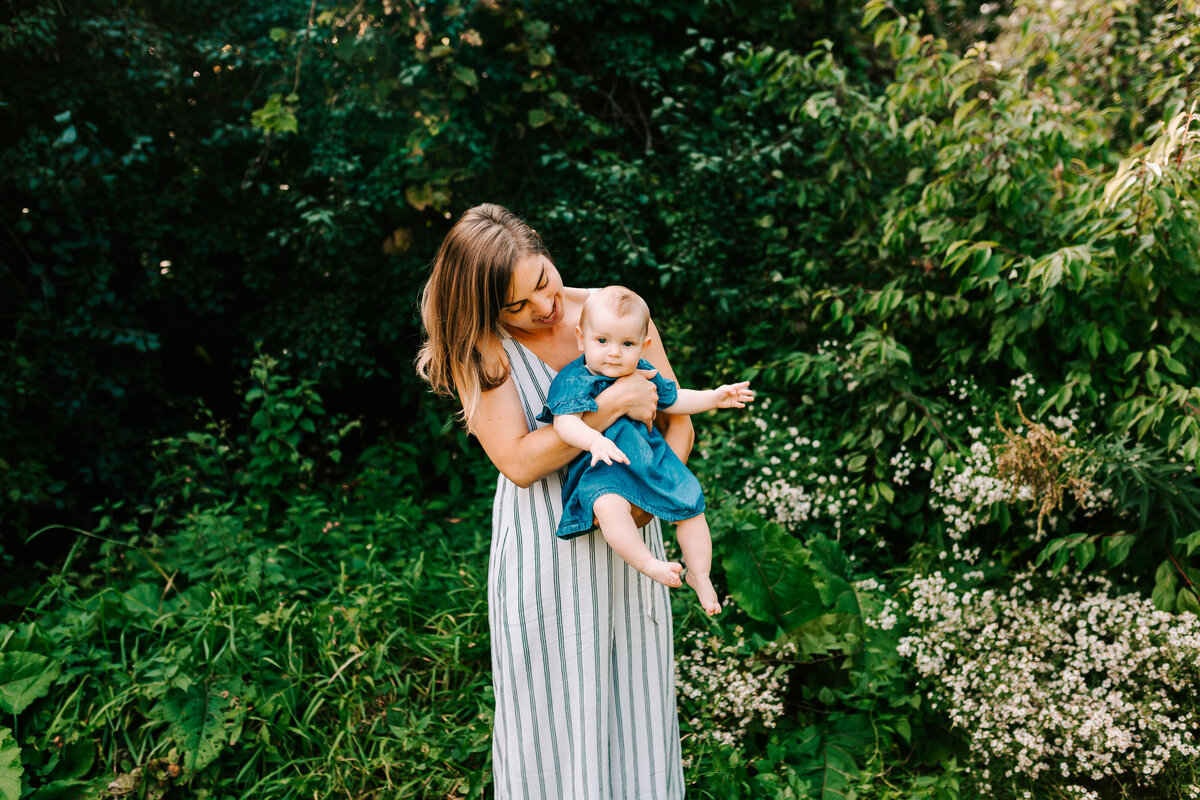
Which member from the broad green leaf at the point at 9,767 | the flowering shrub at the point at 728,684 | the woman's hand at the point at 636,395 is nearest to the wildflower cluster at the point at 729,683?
the flowering shrub at the point at 728,684

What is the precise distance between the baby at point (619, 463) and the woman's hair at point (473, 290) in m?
0.18

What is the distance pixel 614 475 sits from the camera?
164 cm

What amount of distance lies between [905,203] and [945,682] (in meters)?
2.20

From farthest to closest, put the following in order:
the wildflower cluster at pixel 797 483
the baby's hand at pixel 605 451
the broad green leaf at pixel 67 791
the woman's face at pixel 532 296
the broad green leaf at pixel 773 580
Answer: the wildflower cluster at pixel 797 483 → the broad green leaf at pixel 773 580 → the broad green leaf at pixel 67 791 → the woman's face at pixel 532 296 → the baby's hand at pixel 605 451

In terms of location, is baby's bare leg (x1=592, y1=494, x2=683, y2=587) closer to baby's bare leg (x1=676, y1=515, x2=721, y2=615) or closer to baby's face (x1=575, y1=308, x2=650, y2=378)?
baby's bare leg (x1=676, y1=515, x2=721, y2=615)

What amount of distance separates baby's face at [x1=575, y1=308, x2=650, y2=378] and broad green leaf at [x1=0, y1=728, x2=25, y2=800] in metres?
2.11

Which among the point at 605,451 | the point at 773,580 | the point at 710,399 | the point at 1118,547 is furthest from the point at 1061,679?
the point at 605,451

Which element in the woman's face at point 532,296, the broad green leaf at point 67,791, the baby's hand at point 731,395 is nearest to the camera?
the woman's face at point 532,296

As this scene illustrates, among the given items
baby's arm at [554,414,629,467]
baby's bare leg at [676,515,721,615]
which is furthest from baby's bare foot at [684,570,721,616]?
baby's arm at [554,414,629,467]

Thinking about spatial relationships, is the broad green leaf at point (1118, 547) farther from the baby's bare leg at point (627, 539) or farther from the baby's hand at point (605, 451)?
the baby's hand at point (605, 451)

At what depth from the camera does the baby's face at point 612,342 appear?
64.2 inches

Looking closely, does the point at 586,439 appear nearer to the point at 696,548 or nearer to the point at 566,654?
the point at 696,548

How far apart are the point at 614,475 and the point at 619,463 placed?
0.12ft

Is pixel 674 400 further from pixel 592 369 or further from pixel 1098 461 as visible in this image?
pixel 1098 461
